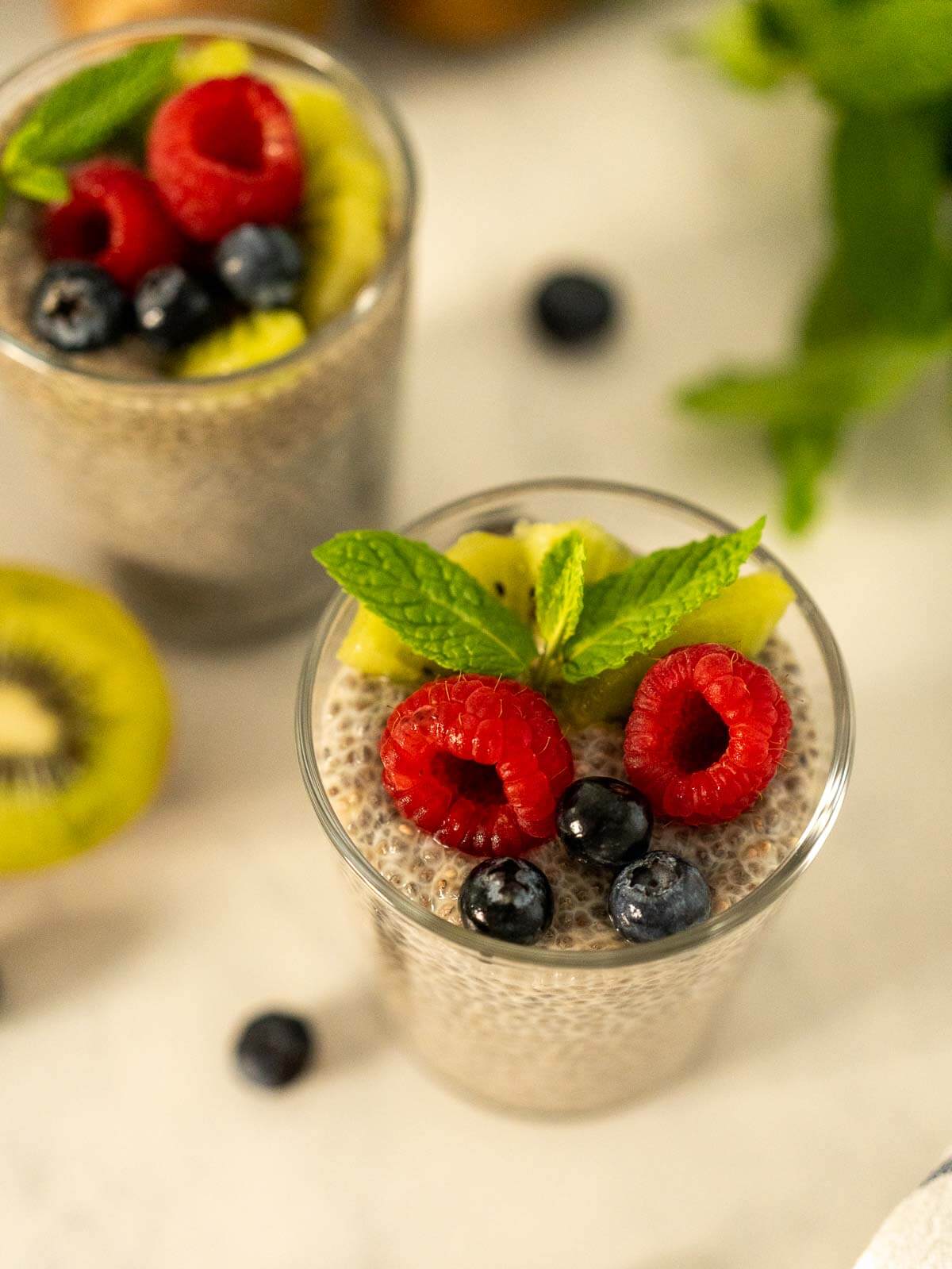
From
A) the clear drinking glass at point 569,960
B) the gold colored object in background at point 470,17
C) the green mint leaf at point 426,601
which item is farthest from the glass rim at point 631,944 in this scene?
the gold colored object in background at point 470,17

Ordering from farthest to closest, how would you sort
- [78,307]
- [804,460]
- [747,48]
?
[747,48], [804,460], [78,307]

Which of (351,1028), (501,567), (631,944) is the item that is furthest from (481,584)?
(351,1028)

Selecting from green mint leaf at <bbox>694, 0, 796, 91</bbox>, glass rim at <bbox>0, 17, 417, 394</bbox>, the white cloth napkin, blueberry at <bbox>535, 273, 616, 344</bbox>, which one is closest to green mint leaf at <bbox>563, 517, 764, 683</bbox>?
glass rim at <bbox>0, 17, 417, 394</bbox>

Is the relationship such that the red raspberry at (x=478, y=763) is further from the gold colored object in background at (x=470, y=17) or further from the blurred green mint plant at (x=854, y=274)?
the gold colored object in background at (x=470, y=17)

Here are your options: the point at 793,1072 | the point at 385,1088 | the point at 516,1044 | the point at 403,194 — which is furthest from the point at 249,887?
the point at 403,194

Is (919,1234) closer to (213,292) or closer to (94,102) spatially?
(213,292)

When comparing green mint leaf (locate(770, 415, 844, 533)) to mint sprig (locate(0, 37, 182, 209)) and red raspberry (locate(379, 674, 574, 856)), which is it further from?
mint sprig (locate(0, 37, 182, 209))
